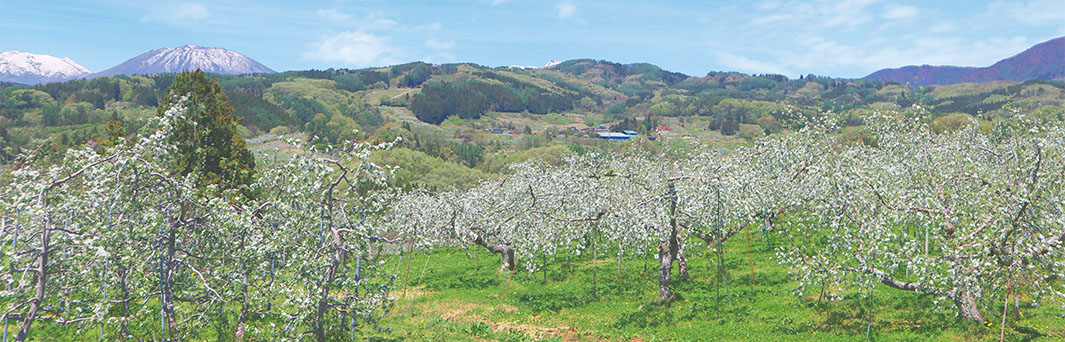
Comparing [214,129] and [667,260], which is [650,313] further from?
[214,129]

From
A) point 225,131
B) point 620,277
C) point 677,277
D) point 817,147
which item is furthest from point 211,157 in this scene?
point 817,147

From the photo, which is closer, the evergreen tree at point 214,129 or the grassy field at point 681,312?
the grassy field at point 681,312

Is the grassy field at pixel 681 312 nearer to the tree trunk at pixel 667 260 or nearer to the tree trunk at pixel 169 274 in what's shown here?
the tree trunk at pixel 667 260

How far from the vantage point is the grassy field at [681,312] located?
15977mm

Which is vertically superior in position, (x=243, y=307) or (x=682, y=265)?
(x=243, y=307)

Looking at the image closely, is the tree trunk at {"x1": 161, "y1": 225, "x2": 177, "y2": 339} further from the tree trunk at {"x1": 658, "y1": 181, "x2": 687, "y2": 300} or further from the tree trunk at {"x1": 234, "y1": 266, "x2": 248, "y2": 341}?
the tree trunk at {"x1": 658, "y1": 181, "x2": 687, "y2": 300}

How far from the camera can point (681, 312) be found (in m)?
20.5

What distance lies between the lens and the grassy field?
1598cm

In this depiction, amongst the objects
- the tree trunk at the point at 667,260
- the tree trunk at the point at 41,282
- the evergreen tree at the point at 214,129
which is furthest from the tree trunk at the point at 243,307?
the evergreen tree at the point at 214,129

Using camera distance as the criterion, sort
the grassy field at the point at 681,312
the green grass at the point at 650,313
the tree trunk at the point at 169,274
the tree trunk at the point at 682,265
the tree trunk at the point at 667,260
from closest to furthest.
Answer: the tree trunk at the point at 169,274 < the green grass at the point at 650,313 < the grassy field at the point at 681,312 < the tree trunk at the point at 667,260 < the tree trunk at the point at 682,265

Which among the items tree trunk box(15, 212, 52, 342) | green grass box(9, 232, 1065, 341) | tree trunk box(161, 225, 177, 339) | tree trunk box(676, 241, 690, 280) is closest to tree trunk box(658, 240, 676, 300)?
green grass box(9, 232, 1065, 341)

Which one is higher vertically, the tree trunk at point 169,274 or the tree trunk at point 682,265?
the tree trunk at point 169,274

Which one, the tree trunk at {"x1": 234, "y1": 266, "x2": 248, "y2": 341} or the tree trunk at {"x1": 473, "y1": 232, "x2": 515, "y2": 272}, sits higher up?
the tree trunk at {"x1": 234, "y1": 266, "x2": 248, "y2": 341}

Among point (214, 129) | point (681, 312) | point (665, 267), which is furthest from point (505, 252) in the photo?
point (214, 129)
